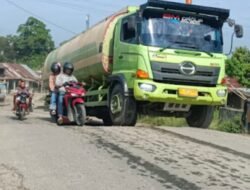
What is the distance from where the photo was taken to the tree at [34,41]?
111206 millimetres

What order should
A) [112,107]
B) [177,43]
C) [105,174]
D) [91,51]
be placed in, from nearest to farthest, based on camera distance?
[105,174] < [177,43] < [112,107] < [91,51]

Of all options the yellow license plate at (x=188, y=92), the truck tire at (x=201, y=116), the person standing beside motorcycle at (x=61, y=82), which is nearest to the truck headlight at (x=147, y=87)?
the yellow license plate at (x=188, y=92)

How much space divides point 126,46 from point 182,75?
1.57 m

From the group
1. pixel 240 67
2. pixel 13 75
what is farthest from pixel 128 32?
pixel 13 75

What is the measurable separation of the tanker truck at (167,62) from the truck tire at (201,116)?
0.03 metres

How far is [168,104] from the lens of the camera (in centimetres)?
1386

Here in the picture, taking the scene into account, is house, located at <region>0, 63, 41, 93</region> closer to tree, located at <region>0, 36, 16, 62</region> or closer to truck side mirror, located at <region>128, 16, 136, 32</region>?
tree, located at <region>0, 36, 16, 62</region>

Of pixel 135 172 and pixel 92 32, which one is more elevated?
pixel 92 32

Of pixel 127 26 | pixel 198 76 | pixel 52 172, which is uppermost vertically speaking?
pixel 127 26

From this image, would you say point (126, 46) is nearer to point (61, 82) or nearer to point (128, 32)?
point (128, 32)

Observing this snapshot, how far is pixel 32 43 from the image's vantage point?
11100cm

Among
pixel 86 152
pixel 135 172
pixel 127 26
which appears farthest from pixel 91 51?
pixel 135 172

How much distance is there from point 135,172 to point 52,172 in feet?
3.67

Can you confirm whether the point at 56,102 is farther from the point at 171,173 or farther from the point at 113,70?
the point at 171,173
